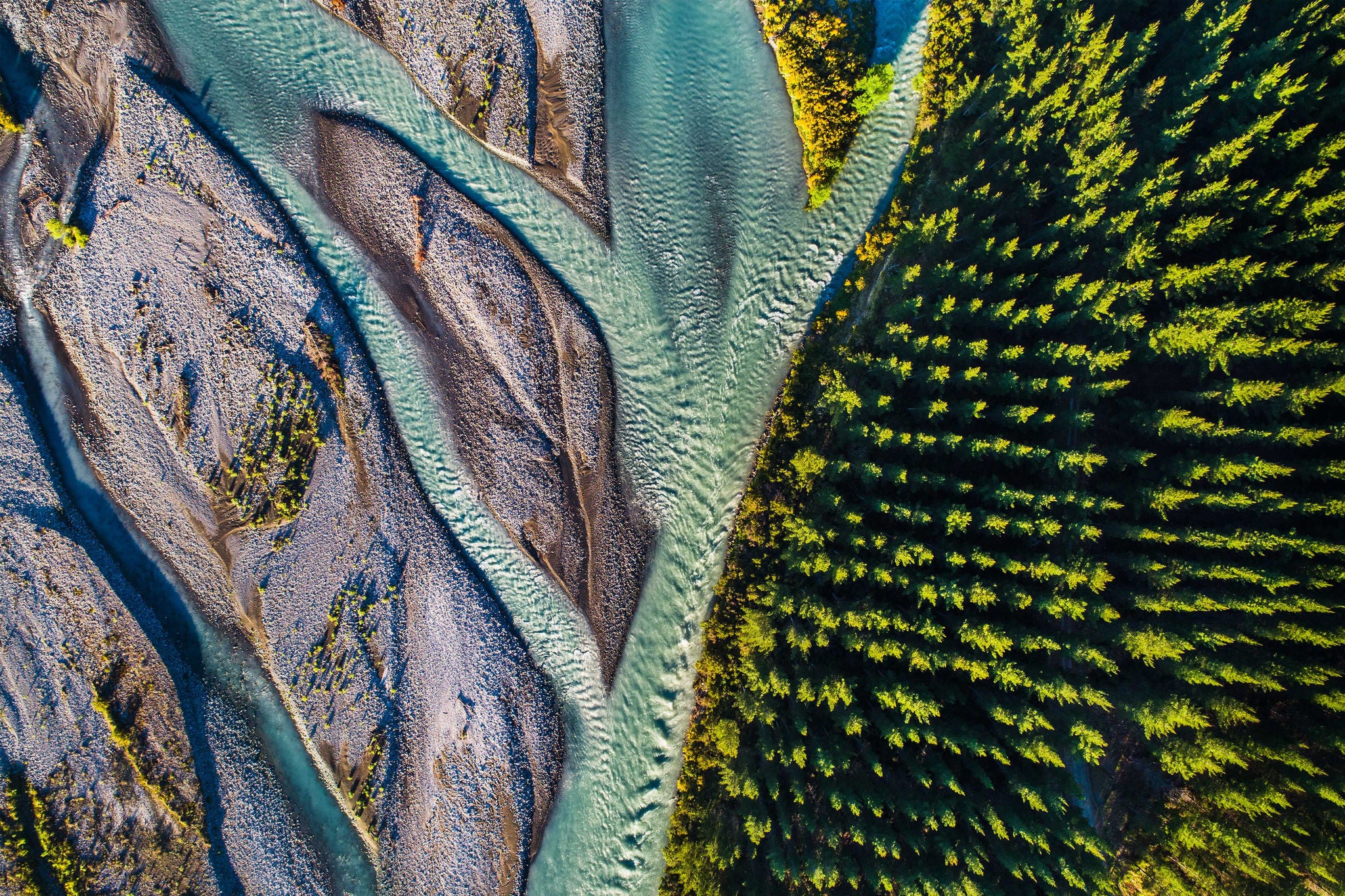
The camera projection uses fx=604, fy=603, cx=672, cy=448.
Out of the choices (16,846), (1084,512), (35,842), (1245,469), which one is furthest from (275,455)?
(1245,469)

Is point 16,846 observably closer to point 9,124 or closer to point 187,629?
point 187,629

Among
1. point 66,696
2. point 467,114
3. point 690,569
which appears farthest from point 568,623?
point 467,114

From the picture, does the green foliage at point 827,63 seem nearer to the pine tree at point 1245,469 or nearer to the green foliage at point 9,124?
the pine tree at point 1245,469

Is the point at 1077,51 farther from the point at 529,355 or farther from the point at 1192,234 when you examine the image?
the point at 529,355

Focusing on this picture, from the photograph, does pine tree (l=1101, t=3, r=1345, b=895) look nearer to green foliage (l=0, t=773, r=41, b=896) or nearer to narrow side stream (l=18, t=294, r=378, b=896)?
narrow side stream (l=18, t=294, r=378, b=896)

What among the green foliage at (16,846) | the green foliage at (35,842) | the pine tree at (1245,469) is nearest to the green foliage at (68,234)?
the green foliage at (35,842)

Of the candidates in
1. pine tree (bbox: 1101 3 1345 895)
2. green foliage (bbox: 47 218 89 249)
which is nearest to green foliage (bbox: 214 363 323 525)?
green foliage (bbox: 47 218 89 249)
